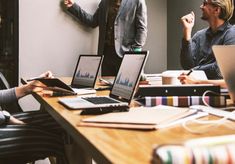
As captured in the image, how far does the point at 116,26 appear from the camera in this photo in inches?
145

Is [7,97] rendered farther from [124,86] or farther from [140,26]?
[140,26]

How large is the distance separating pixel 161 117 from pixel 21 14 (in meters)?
3.02

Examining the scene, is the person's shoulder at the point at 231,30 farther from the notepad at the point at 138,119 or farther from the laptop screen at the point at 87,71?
the notepad at the point at 138,119

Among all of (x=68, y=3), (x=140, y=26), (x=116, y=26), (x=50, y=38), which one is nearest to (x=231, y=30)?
(x=140, y=26)

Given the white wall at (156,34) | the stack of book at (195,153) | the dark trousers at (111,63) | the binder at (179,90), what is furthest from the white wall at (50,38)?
the stack of book at (195,153)

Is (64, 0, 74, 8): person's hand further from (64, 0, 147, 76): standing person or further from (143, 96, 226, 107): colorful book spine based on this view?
(143, 96, 226, 107): colorful book spine

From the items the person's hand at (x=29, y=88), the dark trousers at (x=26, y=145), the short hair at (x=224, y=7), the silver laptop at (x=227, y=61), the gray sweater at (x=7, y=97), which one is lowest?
the dark trousers at (x=26, y=145)

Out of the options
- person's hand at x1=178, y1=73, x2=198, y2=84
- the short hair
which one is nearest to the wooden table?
person's hand at x1=178, y1=73, x2=198, y2=84

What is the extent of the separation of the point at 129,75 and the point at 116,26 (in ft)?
7.55

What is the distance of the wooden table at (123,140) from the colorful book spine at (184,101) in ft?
1.11

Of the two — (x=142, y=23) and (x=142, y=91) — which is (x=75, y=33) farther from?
(x=142, y=91)

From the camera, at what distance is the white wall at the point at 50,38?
3.70 metres

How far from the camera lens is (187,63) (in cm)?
277

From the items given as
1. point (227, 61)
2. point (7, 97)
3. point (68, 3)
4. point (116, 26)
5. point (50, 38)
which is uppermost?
point (68, 3)
